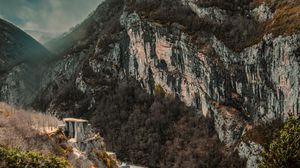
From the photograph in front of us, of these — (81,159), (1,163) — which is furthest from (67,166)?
(81,159)

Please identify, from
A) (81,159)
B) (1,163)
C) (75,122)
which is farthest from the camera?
(75,122)

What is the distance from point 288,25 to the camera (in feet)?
633

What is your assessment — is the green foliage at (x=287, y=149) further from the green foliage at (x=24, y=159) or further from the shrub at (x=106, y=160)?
the shrub at (x=106, y=160)

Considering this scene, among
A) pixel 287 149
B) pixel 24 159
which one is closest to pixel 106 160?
pixel 24 159

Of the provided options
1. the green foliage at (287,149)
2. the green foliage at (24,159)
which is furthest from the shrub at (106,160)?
the green foliage at (287,149)

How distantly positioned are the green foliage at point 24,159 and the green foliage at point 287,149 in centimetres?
2158

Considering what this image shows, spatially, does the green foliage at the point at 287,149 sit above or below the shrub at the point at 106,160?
above

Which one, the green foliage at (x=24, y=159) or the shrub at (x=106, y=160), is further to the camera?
the shrub at (x=106, y=160)

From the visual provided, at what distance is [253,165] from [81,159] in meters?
136

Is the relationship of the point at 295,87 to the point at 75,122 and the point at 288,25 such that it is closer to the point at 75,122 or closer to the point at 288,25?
the point at 288,25

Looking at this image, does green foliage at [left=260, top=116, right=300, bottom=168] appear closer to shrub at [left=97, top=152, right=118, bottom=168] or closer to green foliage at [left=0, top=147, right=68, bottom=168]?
Result: green foliage at [left=0, top=147, right=68, bottom=168]

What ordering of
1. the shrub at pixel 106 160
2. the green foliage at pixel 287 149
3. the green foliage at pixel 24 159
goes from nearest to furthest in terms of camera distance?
the green foliage at pixel 24 159 < the green foliage at pixel 287 149 < the shrub at pixel 106 160

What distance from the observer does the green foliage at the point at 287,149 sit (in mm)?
47906

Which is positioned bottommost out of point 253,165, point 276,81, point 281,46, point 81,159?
point 253,165
